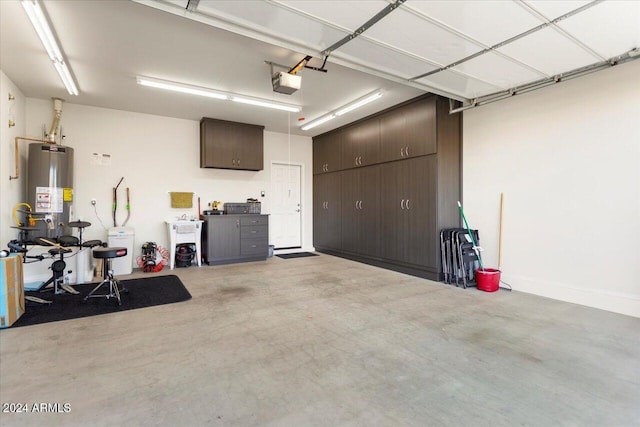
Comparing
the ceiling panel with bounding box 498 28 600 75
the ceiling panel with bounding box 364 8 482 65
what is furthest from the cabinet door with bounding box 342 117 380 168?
the ceiling panel with bounding box 498 28 600 75

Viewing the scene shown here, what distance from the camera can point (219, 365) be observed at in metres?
2.12

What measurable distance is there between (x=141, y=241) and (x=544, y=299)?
634 centimetres

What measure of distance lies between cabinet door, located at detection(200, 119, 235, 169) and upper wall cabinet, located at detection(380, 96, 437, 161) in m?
2.99

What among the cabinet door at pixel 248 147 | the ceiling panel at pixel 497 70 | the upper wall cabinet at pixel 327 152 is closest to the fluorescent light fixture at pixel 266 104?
the cabinet door at pixel 248 147

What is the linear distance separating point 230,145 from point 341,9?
4.27 meters

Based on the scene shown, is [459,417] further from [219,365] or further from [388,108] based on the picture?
[388,108]

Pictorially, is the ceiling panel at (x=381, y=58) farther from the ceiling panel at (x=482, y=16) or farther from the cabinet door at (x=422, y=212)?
the cabinet door at (x=422, y=212)

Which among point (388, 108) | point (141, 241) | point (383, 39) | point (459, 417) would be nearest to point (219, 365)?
point (459, 417)

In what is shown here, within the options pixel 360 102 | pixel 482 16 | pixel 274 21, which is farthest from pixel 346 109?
pixel 482 16

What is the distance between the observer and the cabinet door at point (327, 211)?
6.72 m

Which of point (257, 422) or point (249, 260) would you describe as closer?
point (257, 422)

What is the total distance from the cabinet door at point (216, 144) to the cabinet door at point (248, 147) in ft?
0.34

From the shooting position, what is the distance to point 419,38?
8.75 ft

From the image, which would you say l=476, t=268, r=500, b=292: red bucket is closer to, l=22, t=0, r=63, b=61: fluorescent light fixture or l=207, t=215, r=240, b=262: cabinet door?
l=207, t=215, r=240, b=262: cabinet door
